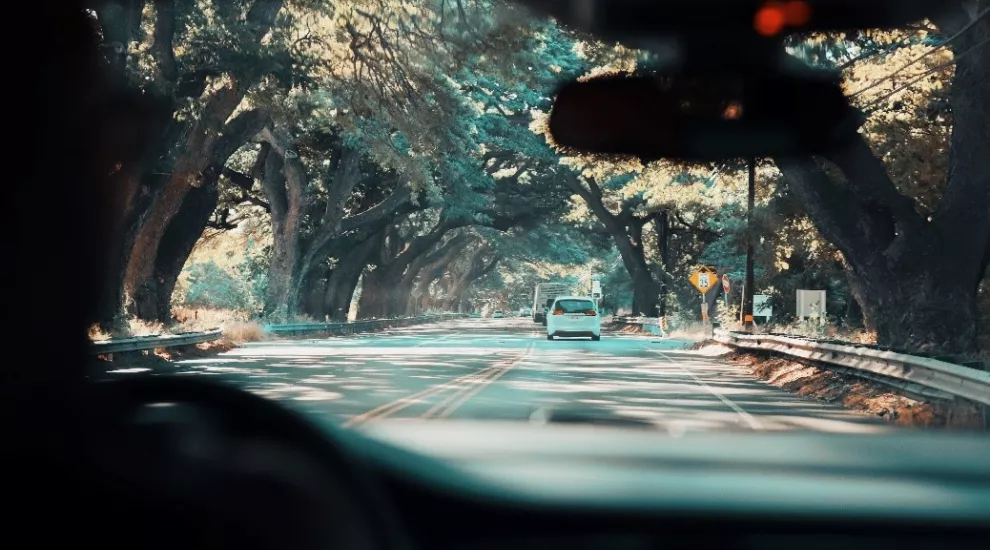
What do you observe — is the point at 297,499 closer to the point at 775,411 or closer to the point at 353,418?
the point at 353,418

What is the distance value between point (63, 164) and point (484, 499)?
12.7 meters

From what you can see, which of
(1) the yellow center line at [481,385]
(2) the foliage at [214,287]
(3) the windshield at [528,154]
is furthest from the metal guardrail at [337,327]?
(2) the foliage at [214,287]

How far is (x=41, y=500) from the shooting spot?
2.35 metres

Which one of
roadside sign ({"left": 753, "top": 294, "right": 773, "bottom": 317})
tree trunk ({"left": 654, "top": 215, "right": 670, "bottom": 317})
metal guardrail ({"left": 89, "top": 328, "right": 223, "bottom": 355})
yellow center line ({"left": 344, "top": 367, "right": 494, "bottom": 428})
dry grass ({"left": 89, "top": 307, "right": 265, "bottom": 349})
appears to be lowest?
yellow center line ({"left": 344, "top": 367, "right": 494, "bottom": 428})

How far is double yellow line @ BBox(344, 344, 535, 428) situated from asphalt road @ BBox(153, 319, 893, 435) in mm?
14

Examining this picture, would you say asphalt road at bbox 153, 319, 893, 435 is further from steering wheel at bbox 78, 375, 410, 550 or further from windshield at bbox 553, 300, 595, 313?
windshield at bbox 553, 300, 595, 313

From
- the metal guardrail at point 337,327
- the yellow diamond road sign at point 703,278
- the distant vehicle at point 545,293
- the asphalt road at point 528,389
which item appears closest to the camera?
the asphalt road at point 528,389

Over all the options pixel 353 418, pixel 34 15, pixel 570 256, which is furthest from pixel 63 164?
pixel 570 256

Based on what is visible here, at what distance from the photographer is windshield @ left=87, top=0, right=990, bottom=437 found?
57.4 ft

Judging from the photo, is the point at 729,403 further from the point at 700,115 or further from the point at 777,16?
the point at 700,115

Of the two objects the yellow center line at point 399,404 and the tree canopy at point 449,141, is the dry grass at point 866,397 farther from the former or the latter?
the yellow center line at point 399,404

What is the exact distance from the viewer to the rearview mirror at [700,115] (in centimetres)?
740

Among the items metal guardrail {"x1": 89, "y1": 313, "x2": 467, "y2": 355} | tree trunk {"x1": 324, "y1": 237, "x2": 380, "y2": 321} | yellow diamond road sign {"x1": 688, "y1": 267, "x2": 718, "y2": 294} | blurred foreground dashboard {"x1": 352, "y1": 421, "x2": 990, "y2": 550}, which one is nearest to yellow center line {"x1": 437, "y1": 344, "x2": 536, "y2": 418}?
blurred foreground dashboard {"x1": 352, "y1": 421, "x2": 990, "y2": 550}

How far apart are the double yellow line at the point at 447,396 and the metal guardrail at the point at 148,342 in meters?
5.24
